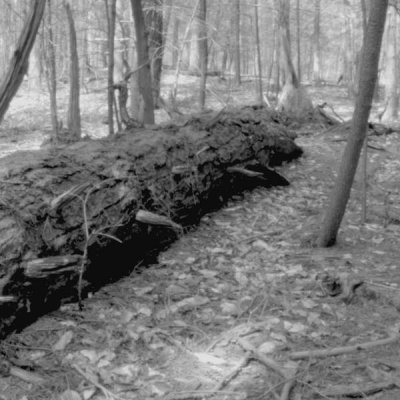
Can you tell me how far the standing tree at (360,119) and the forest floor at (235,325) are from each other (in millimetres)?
328

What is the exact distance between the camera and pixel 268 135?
7246 millimetres

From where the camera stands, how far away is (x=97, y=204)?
159 inches

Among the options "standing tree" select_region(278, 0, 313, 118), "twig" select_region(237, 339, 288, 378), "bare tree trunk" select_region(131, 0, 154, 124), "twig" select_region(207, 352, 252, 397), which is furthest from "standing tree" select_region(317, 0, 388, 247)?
"standing tree" select_region(278, 0, 313, 118)

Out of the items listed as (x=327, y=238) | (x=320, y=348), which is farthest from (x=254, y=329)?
(x=327, y=238)

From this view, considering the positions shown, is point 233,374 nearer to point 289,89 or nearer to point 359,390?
point 359,390

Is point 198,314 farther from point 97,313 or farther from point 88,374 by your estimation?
point 88,374

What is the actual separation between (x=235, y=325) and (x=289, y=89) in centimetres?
933

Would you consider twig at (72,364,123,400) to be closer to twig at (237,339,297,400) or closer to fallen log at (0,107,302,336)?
fallen log at (0,107,302,336)

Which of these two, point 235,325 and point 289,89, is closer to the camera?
point 235,325

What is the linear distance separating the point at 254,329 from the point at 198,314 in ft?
1.69

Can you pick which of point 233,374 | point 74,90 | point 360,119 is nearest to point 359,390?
point 233,374

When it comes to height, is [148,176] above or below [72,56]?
below

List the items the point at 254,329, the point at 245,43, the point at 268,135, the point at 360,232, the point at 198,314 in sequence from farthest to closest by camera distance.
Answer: the point at 245,43
the point at 268,135
the point at 360,232
the point at 198,314
the point at 254,329

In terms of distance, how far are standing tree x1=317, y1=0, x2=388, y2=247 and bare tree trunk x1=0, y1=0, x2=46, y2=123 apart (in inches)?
135
